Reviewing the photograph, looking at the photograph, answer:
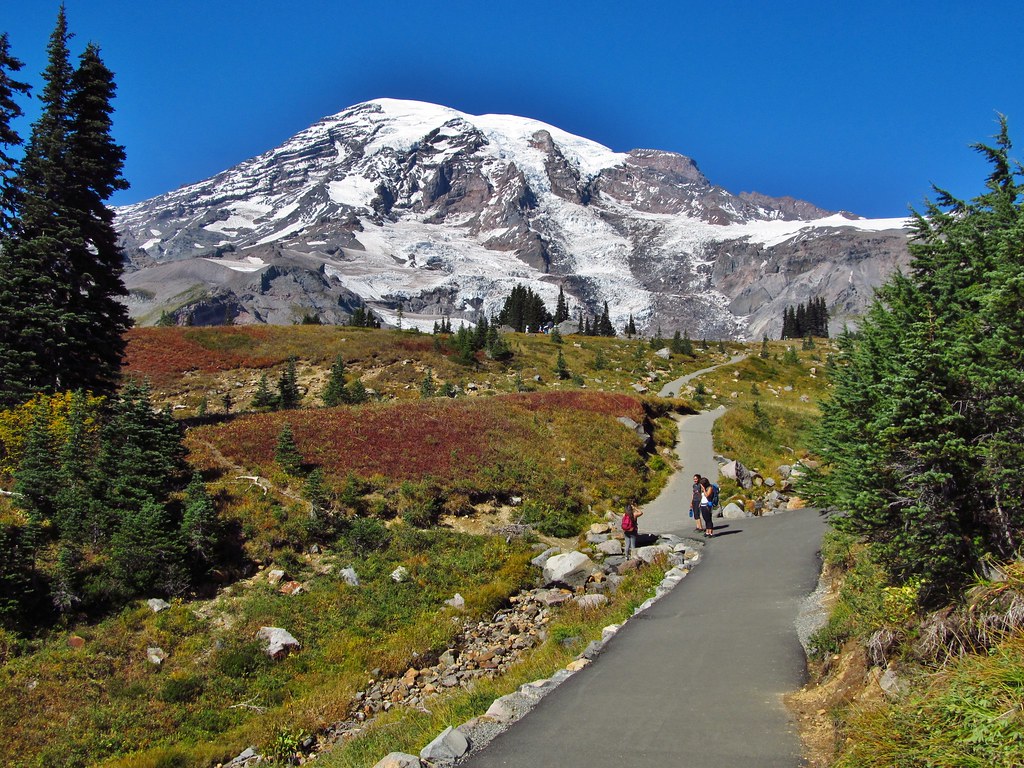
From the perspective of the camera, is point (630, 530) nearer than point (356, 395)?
Yes

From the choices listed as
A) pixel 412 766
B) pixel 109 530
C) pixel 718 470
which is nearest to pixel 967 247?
pixel 412 766

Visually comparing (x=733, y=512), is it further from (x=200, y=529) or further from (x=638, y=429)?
(x=200, y=529)

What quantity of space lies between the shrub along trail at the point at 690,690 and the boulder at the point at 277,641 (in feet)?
24.3

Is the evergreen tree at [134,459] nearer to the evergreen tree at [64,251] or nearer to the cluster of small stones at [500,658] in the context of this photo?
the evergreen tree at [64,251]

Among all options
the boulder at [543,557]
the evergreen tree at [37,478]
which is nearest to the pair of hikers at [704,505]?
the boulder at [543,557]

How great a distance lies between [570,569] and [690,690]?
28.5ft

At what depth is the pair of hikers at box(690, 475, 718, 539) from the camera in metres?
19.7

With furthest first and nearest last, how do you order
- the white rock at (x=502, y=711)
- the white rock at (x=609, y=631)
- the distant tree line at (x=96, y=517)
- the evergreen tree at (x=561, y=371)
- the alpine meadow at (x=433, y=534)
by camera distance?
the evergreen tree at (x=561, y=371) → the distant tree line at (x=96, y=517) → the white rock at (x=609, y=631) → the white rock at (x=502, y=711) → the alpine meadow at (x=433, y=534)

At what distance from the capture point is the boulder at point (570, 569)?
1690cm

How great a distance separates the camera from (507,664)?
1290 cm

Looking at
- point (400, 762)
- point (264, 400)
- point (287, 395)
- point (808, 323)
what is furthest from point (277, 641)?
point (808, 323)

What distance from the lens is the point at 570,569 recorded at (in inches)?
673

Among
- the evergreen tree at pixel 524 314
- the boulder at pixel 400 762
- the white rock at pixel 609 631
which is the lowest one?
the white rock at pixel 609 631

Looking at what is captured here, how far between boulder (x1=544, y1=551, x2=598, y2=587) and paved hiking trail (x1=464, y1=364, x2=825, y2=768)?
3092mm
